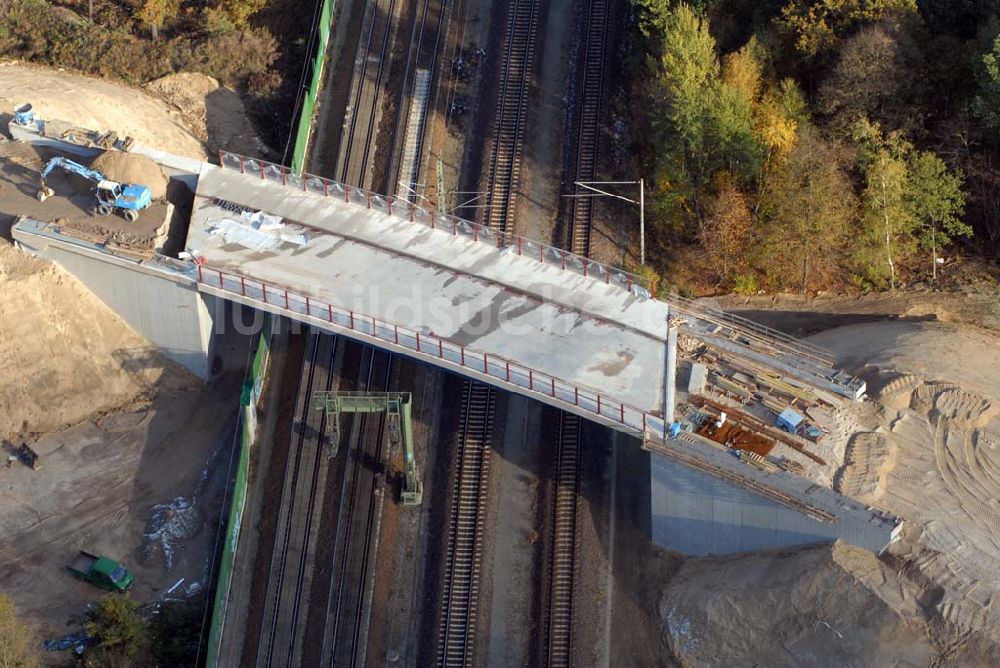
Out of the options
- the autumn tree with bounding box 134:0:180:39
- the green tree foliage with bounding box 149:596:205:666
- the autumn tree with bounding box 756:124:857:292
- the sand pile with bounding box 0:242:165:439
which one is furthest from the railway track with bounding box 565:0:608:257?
the green tree foliage with bounding box 149:596:205:666

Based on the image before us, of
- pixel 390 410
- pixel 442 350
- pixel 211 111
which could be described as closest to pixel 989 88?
pixel 442 350

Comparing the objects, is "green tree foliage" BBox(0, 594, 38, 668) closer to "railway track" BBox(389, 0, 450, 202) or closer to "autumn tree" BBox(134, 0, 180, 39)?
"railway track" BBox(389, 0, 450, 202)

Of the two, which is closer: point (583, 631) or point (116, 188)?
point (583, 631)

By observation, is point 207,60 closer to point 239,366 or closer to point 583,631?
point 239,366

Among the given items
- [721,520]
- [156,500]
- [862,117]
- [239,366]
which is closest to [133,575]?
[156,500]

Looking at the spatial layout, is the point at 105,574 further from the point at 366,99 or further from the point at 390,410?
the point at 366,99

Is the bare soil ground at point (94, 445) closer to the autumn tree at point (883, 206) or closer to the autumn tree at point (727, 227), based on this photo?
the autumn tree at point (727, 227)
